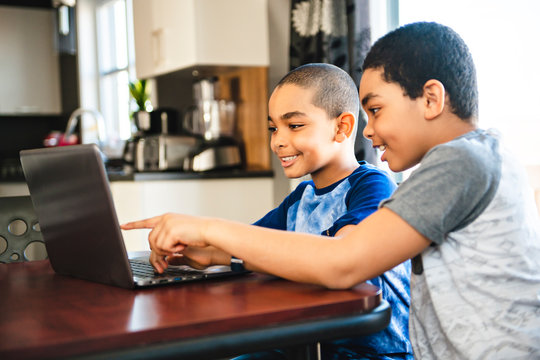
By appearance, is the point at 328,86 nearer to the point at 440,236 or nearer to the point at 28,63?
the point at 440,236

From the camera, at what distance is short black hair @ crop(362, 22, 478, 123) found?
1049mm

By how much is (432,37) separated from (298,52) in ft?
6.29

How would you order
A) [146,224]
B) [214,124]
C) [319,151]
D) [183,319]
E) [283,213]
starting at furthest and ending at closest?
[214,124]
[283,213]
[319,151]
[146,224]
[183,319]

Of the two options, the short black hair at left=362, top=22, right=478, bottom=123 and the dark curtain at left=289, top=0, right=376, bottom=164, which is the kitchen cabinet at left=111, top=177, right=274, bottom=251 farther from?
the short black hair at left=362, top=22, right=478, bottom=123

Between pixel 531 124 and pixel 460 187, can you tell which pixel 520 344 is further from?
pixel 531 124

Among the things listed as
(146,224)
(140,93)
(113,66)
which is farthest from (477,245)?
(113,66)

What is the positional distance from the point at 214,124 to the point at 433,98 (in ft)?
8.77

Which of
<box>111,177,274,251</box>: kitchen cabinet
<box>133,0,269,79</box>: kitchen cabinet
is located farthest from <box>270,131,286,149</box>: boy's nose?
<box>133,0,269,79</box>: kitchen cabinet

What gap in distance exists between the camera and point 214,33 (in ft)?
10.9

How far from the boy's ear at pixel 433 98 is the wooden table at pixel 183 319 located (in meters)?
0.30

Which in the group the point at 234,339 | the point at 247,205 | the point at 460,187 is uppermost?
the point at 460,187

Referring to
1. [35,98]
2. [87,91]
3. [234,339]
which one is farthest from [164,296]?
[35,98]

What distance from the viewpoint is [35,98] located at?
6.21 meters

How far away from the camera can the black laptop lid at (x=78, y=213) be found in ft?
3.14
